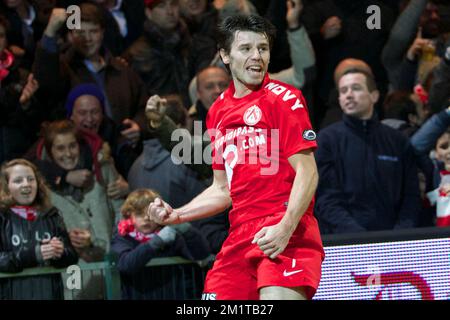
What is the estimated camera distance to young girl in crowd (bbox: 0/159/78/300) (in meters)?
8.18

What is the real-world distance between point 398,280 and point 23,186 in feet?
9.74

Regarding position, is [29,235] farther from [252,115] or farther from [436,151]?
[436,151]

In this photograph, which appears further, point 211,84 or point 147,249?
point 211,84

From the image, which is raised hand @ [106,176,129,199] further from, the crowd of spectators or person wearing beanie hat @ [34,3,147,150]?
person wearing beanie hat @ [34,3,147,150]

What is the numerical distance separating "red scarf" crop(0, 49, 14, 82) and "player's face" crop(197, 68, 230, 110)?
165cm

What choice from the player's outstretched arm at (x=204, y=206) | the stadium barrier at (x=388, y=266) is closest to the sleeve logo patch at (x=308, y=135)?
the player's outstretched arm at (x=204, y=206)

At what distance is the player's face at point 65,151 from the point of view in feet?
30.1

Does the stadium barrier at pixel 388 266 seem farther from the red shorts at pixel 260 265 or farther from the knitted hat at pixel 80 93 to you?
the knitted hat at pixel 80 93

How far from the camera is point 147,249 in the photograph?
27.1 feet

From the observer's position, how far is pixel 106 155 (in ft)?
30.9

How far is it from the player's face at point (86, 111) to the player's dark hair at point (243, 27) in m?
3.77

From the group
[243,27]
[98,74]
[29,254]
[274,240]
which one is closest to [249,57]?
[243,27]

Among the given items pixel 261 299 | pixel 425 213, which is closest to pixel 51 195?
pixel 425 213

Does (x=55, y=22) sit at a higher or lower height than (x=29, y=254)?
higher
